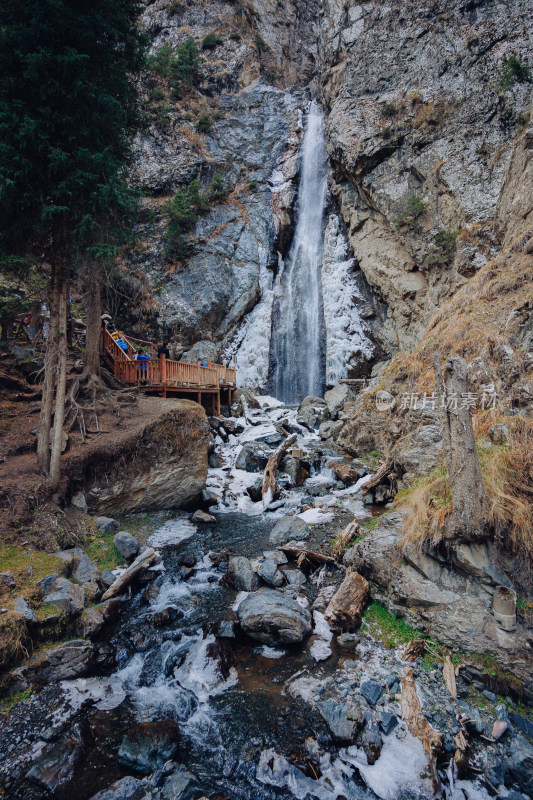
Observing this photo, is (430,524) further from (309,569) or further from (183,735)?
(183,735)

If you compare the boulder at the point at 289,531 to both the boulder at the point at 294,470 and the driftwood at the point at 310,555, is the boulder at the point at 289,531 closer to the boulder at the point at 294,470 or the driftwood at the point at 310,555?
the driftwood at the point at 310,555

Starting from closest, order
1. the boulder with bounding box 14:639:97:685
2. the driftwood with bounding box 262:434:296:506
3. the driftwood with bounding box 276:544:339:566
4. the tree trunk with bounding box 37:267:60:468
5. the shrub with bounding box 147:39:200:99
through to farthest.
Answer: the boulder with bounding box 14:639:97:685, the driftwood with bounding box 276:544:339:566, the tree trunk with bounding box 37:267:60:468, the driftwood with bounding box 262:434:296:506, the shrub with bounding box 147:39:200:99

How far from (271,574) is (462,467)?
3973 millimetres

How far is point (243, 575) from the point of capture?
6.63 meters

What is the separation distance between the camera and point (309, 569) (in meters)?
6.98

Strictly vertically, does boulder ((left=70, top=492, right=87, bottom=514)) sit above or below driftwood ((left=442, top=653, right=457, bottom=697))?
above

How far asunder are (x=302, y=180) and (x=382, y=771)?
3393 centimetres

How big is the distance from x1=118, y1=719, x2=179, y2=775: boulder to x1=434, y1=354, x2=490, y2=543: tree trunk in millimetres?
4149

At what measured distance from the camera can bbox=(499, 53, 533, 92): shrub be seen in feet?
52.2

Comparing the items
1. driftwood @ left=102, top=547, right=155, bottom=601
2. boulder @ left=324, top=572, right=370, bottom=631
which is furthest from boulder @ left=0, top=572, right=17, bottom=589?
boulder @ left=324, top=572, right=370, bottom=631

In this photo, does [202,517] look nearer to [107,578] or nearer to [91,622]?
[107,578]

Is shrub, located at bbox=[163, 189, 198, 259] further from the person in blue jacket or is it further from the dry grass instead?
the dry grass

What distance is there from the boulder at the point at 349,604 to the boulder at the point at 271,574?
120cm

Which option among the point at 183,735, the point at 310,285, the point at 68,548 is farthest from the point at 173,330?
the point at 183,735
